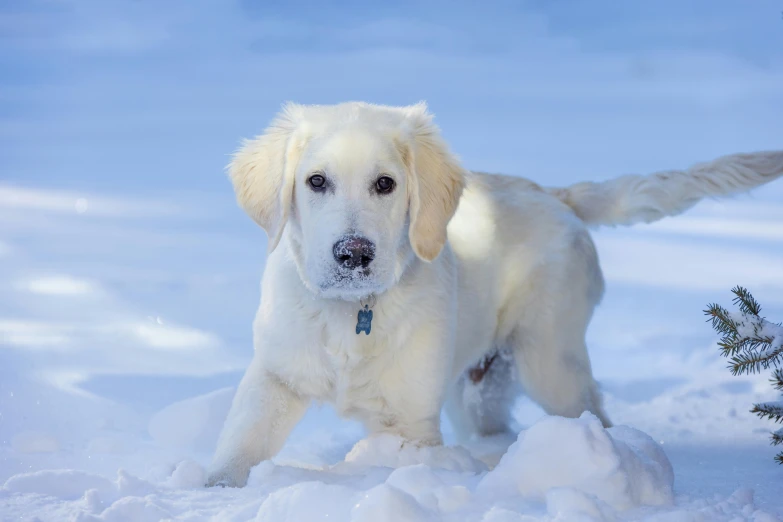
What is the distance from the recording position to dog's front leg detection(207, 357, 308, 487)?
332 centimetres

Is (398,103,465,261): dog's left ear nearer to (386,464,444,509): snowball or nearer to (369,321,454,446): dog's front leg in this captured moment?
(369,321,454,446): dog's front leg

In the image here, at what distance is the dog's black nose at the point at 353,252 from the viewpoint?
302 centimetres

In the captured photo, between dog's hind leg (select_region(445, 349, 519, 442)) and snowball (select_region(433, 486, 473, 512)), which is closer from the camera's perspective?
snowball (select_region(433, 486, 473, 512))

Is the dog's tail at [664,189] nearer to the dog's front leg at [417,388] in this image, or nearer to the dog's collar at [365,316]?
the dog's front leg at [417,388]

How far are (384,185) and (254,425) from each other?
1075mm

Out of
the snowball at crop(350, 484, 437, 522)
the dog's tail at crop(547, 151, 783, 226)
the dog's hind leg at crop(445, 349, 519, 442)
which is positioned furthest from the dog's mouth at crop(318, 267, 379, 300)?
the dog's tail at crop(547, 151, 783, 226)

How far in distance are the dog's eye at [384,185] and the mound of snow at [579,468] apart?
1102 millimetres

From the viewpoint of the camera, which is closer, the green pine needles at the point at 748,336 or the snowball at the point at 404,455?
the green pine needles at the point at 748,336

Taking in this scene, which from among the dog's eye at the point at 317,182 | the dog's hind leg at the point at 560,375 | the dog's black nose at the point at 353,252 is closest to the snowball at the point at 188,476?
the dog's black nose at the point at 353,252

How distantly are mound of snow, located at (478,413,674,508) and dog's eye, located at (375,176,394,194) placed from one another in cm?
110

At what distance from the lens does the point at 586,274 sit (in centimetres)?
459

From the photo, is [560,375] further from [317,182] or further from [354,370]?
[317,182]

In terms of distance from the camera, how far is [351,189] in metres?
3.23

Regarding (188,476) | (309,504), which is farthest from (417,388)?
(309,504)
